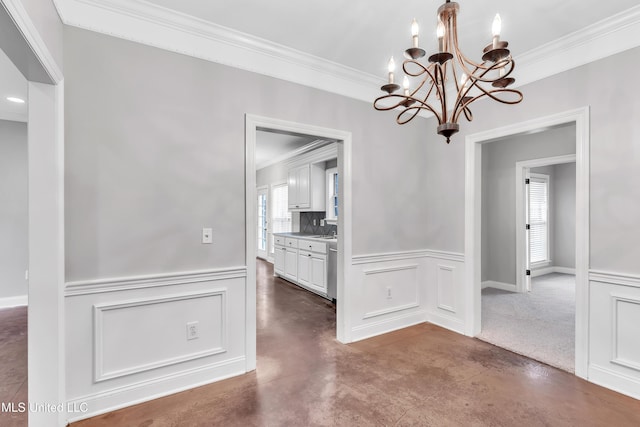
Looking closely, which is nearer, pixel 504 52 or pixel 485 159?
pixel 504 52

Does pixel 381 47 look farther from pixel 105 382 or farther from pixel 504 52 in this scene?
pixel 105 382

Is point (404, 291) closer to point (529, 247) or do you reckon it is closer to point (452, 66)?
point (452, 66)

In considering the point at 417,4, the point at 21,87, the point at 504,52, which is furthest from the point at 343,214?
the point at 21,87

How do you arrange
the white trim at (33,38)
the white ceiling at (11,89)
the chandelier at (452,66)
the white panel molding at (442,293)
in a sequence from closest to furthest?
the white trim at (33,38), the chandelier at (452,66), the white ceiling at (11,89), the white panel molding at (442,293)

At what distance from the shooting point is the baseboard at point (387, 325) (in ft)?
10.3

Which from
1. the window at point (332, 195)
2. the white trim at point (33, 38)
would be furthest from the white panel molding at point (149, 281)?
the window at point (332, 195)

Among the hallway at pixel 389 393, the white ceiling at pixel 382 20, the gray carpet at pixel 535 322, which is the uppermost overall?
the white ceiling at pixel 382 20

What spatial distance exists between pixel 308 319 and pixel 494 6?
11.3 feet

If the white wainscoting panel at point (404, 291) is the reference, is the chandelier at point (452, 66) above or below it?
above

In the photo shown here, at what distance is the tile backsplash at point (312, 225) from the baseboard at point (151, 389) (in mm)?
3692

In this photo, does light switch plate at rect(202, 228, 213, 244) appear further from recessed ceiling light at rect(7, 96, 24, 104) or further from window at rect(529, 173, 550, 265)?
window at rect(529, 173, 550, 265)

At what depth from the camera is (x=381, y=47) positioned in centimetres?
260

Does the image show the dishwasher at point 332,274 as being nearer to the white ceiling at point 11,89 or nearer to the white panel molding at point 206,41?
the white panel molding at point 206,41

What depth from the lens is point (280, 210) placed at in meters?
7.96
